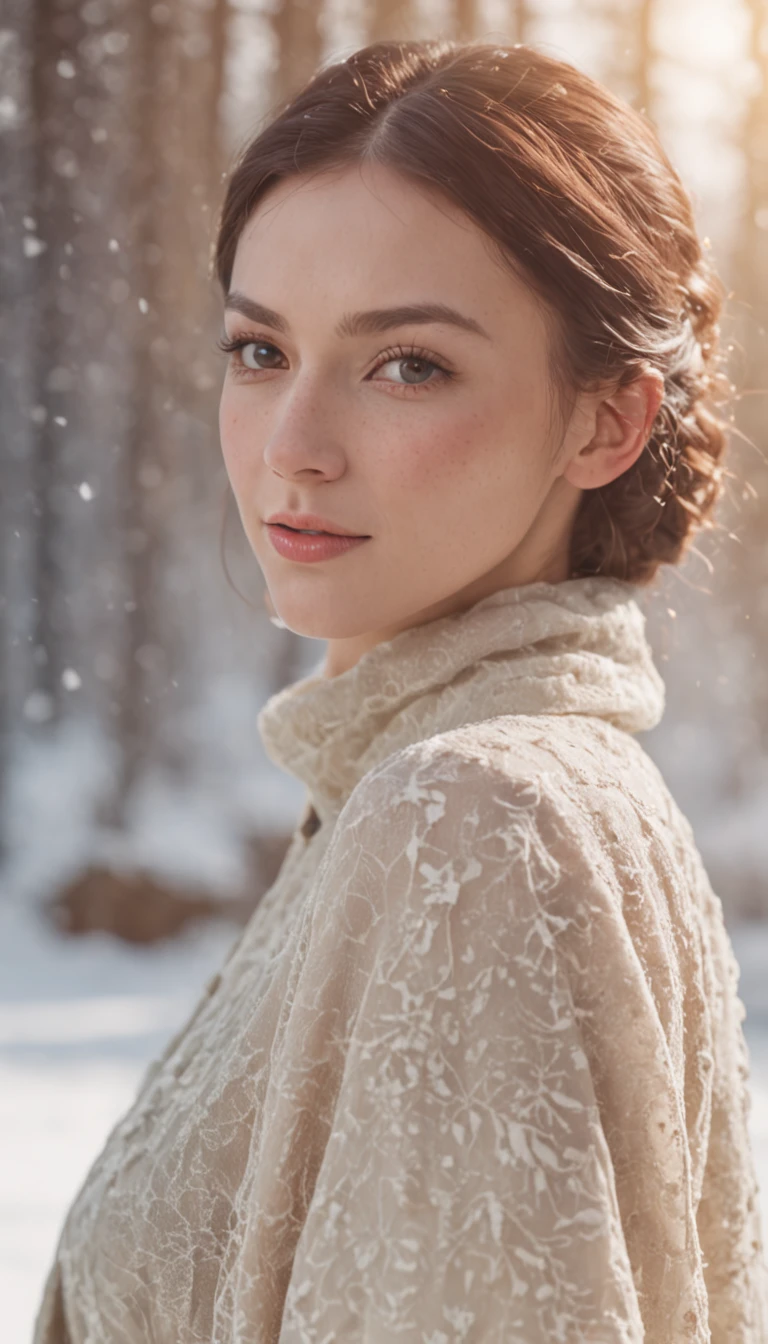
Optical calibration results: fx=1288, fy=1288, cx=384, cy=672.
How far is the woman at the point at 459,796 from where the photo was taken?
0.59 metres

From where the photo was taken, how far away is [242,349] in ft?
2.93

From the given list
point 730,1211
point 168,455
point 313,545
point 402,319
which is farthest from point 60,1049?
point 402,319

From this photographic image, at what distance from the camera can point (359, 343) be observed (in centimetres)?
79

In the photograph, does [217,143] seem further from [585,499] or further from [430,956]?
[430,956]

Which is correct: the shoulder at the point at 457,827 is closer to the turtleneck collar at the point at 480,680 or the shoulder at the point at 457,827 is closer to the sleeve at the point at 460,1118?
the sleeve at the point at 460,1118

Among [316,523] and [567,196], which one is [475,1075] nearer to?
[316,523]

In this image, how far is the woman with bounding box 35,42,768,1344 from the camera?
588 mm

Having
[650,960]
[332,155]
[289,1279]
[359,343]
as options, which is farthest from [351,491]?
[289,1279]

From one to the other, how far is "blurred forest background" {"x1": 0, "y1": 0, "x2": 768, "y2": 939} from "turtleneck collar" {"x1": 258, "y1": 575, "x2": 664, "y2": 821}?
2915 millimetres

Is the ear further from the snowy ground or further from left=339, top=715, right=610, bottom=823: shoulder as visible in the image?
the snowy ground

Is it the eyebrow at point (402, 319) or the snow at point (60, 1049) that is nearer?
the eyebrow at point (402, 319)

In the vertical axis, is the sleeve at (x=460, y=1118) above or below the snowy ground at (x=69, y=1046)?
below

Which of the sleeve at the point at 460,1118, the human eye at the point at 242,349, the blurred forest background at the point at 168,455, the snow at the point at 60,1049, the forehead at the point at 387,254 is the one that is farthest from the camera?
the blurred forest background at the point at 168,455

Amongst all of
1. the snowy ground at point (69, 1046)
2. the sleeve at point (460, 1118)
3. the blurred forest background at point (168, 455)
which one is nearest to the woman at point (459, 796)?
the sleeve at point (460, 1118)
